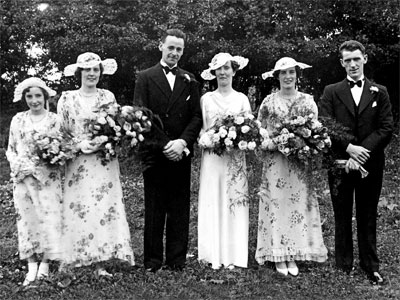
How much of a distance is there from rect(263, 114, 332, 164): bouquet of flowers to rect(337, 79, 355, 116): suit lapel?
429mm

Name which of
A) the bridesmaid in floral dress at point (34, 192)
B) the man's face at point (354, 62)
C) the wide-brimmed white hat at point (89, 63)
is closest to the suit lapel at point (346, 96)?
the man's face at point (354, 62)

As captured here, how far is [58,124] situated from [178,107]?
139 cm

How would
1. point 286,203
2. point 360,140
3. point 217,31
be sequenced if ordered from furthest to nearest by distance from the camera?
point 217,31 < point 286,203 < point 360,140

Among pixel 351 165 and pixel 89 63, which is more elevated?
pixel 89 63

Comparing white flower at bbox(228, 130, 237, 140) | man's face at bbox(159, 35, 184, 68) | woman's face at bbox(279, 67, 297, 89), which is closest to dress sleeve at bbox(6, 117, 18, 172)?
man's face at bbox(159, 35, 184, 68)

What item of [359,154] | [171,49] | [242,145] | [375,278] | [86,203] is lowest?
[375,278]

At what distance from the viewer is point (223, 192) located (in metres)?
6.68

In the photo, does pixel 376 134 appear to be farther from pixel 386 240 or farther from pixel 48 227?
pixel 48 227

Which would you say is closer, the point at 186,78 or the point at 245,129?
the point at 245,129

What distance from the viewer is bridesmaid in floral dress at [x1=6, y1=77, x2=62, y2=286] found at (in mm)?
6297

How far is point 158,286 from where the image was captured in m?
6.17

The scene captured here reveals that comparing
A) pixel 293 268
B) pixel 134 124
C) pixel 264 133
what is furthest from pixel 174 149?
pixel 293 268

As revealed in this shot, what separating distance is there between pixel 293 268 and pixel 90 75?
3.35 metres

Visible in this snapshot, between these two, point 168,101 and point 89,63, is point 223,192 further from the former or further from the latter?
point 89,63
